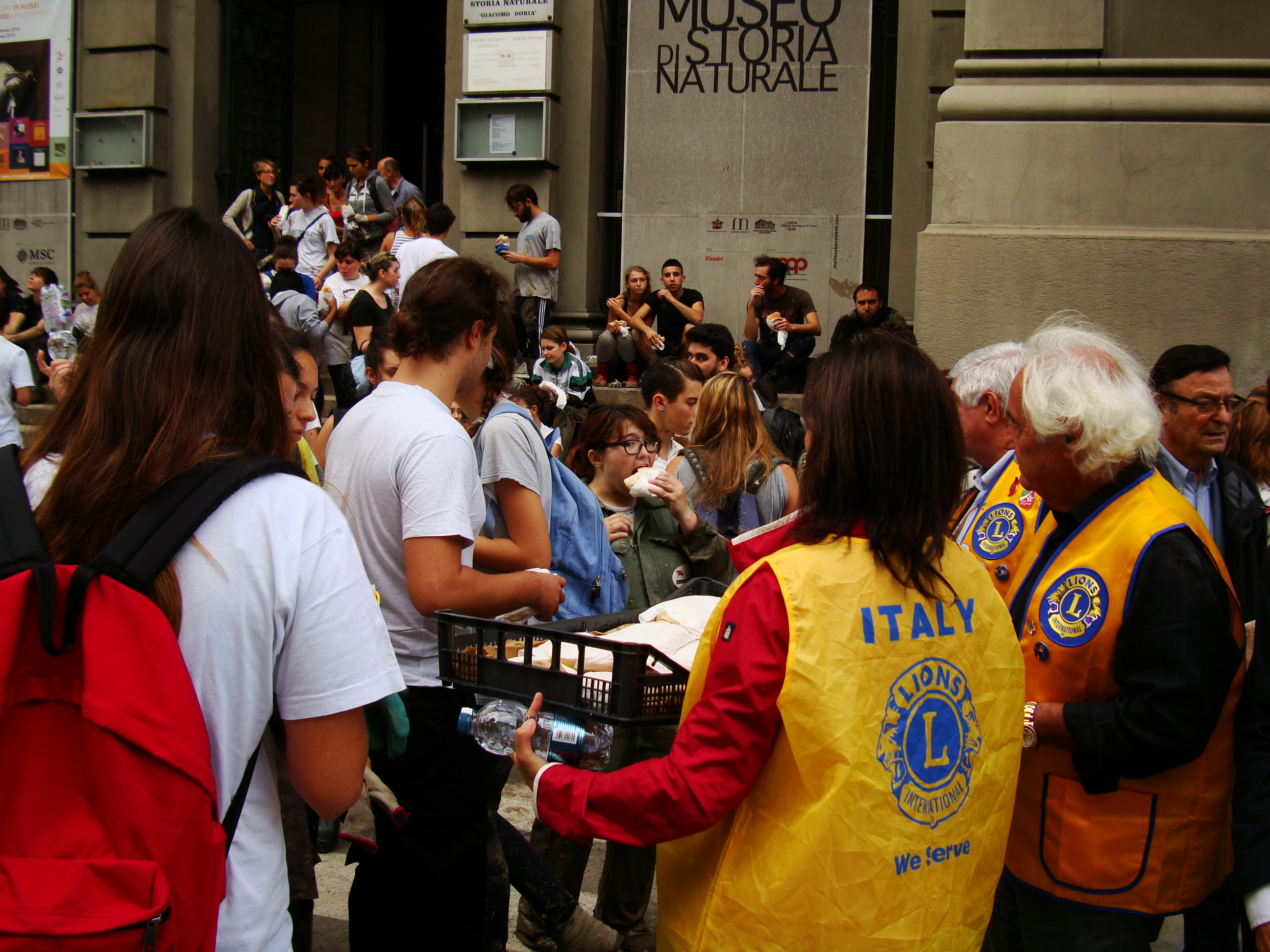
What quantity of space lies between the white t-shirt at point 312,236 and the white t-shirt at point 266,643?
10266mm

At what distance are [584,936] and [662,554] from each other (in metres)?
1.34

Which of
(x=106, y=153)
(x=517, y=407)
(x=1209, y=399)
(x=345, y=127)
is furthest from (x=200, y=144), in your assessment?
(x=1209, y=399)

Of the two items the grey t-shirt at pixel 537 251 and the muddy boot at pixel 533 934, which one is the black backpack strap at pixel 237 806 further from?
the grey t-shirt at pixel 537 251

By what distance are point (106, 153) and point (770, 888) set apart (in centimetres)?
1374

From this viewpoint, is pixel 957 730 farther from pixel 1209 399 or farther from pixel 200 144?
pixel 200 144

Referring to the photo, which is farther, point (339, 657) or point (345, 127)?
point (345, 127)

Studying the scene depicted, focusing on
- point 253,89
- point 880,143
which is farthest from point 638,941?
point 253,89

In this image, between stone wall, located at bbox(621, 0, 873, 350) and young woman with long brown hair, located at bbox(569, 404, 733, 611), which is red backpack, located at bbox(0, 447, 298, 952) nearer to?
young woman with long brown hair, located at bbox(569, 404, 733, 611)

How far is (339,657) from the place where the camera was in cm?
169

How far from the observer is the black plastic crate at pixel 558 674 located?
2.07m

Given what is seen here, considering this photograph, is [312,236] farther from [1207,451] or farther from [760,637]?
[760,637]

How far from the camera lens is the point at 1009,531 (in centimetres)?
287

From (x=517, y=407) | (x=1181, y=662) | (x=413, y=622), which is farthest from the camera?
(x=517, y=407)

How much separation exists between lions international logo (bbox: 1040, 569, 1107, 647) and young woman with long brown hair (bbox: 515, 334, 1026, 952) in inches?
15.6
